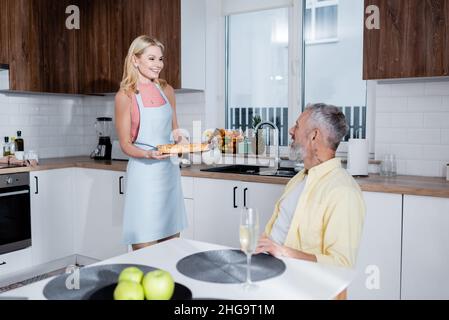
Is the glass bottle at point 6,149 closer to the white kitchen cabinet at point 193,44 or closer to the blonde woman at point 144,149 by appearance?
the white kitchen cabinet at point 193,44

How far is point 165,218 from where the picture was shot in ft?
9.10

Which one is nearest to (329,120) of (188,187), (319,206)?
(319,206)

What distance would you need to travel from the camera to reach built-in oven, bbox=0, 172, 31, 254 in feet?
11.4

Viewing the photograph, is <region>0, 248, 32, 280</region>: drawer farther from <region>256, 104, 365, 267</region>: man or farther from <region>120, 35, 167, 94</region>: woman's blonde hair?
<region>256, 104, 365, 267</region>: man

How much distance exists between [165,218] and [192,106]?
156cm

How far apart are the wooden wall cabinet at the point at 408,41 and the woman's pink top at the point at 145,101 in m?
1.22

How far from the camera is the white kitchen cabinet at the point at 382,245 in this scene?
2600mm

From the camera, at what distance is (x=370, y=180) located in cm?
281

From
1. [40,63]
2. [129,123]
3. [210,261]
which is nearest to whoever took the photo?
A: [210,261]

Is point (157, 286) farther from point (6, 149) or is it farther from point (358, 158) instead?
point (6, 149)

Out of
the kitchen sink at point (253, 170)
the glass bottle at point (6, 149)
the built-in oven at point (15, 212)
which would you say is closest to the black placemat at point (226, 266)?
the kitchen sink at point (253, 170)
